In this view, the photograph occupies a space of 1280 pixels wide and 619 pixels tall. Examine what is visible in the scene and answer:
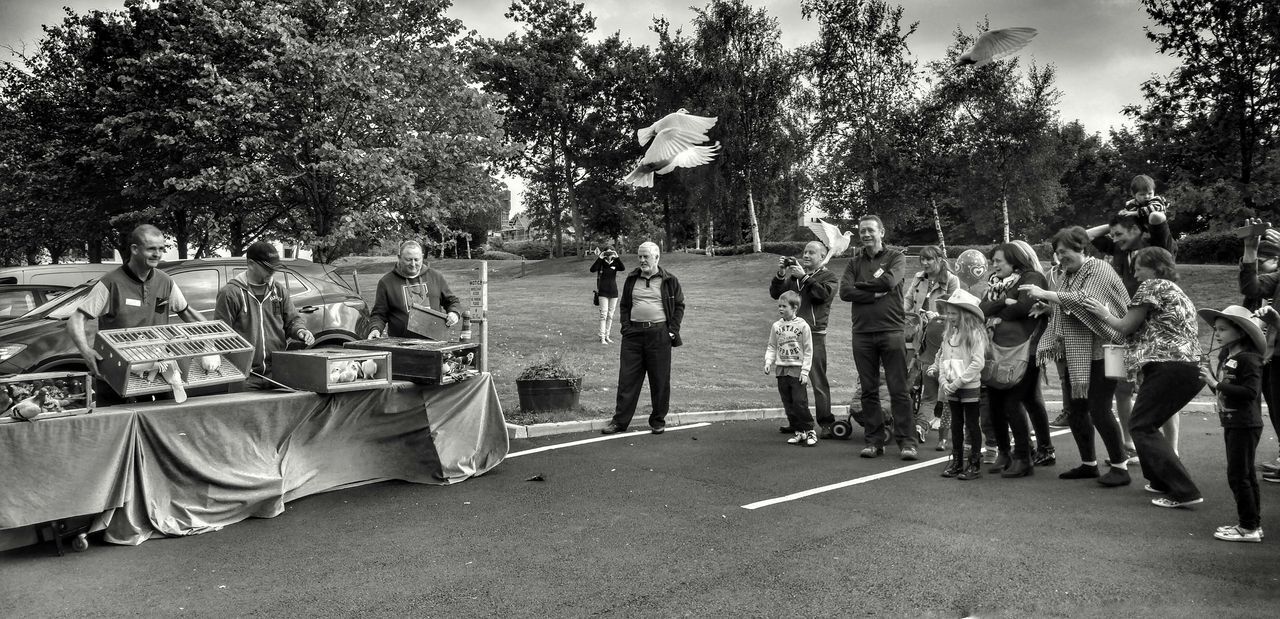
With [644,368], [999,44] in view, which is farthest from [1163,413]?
[999,44]

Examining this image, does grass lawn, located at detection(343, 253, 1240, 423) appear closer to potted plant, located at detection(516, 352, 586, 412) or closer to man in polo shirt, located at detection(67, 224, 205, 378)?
potted plant, located at detection(516, 352, 586, 412)

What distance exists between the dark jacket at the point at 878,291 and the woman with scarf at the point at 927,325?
14.4 inches

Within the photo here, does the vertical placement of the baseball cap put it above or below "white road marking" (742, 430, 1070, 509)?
above

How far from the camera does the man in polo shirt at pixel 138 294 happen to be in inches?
216

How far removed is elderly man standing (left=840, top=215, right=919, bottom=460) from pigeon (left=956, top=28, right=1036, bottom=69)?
10.0ft

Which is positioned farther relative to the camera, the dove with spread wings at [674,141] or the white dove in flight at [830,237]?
the dove with spread wings at [674,141]

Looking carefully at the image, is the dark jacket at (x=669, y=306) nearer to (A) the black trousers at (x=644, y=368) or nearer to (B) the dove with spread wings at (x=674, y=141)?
(A) the black trousers at (x=644, y=368)

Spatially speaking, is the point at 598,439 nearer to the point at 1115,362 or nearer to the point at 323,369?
the point at 323,369

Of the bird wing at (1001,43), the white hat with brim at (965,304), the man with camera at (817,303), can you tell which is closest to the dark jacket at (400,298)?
the man with camera at (817,303)

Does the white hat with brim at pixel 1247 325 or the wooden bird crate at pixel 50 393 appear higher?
the white hat with brim at pixel 1247 325

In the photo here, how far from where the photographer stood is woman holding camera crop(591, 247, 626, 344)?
13.7 metres

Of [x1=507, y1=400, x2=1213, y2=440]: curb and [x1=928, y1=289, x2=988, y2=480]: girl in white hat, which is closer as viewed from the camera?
[x1=928, y1=289, x2=988, y2=480]: girl in white hat

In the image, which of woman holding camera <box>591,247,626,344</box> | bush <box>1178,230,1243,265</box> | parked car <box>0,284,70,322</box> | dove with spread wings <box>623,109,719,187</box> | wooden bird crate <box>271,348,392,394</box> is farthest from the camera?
bush <box>1178,230,1243,265</box>

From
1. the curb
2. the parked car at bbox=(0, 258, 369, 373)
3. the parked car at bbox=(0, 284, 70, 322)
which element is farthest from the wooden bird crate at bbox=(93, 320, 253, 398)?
the parked car at bbox=(0, 284, 70, 322)
